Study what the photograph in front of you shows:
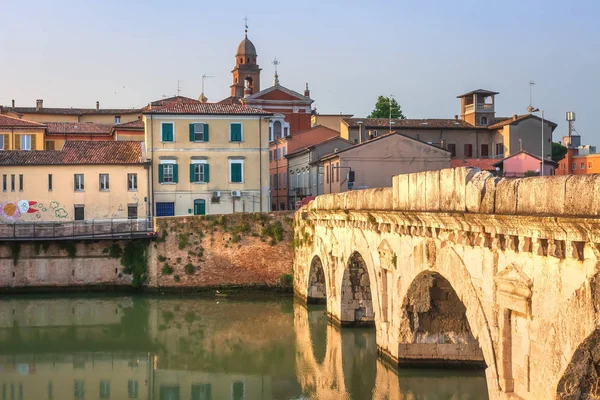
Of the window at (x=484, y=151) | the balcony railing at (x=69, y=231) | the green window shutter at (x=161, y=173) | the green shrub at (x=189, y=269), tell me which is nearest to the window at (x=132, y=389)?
the green shrub at (x=189, y=269)

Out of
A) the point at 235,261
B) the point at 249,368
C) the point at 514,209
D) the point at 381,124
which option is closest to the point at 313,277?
the point at 235,261

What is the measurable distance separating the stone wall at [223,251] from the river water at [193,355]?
1.89m

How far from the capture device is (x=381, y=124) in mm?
64250

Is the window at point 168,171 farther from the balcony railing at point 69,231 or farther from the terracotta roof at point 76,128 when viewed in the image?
the terracotta roof at point 76,128

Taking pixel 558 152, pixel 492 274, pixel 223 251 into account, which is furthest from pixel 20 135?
pixel 492 274

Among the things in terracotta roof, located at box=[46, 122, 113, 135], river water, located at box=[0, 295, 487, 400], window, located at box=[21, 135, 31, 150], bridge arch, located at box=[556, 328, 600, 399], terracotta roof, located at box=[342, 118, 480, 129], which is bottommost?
river water, located at box=[0, 295, 487, 400]

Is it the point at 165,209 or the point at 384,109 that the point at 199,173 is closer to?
the point at 165,209

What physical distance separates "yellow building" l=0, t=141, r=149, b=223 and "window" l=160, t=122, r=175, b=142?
74.9 inches

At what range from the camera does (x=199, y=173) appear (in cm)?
4884

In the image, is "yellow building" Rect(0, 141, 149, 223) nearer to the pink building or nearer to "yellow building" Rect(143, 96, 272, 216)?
"yellow building" Rect(143, 96, 272, 216)

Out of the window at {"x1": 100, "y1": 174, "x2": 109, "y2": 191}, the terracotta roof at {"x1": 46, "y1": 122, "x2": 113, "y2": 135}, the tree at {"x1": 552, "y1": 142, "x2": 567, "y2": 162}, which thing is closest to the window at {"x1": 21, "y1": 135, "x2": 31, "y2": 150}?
the terracotta roof at {"x1": 46, "y1": 122, "x2": 113, "y2": 135}

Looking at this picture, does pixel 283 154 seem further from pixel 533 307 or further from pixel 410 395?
pixel 533 307

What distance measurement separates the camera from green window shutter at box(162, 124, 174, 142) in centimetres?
4844

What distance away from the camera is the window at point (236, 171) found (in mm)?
49156
